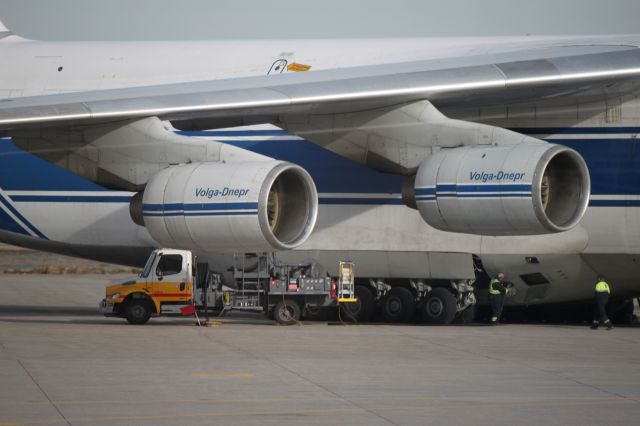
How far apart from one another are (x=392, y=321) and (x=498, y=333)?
2208 mm

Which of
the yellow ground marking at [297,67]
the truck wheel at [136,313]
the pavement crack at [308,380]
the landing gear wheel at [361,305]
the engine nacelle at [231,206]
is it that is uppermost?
the yellow ground marking at [297,67]

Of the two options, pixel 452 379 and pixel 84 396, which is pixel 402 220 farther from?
pixel 84 396

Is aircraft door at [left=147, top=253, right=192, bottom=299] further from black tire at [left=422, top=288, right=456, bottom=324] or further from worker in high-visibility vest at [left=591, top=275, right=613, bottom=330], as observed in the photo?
worker in high-visibility vest at [left=591, top=275, right=613, bottom=330]

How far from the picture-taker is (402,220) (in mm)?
16156

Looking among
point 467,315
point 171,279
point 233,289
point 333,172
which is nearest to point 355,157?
point 333,172

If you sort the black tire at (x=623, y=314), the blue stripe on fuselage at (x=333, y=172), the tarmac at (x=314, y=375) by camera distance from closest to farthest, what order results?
the tarmac at (x=314, y=375) → the blue stripe on fuselage at (x=333, y=172) → the black tire at (x=623, y=314)

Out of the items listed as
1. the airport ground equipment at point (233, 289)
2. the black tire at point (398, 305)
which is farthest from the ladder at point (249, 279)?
the black tire at point (398, 305)

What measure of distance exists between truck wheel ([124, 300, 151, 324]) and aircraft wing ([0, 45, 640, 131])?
11.8 feet

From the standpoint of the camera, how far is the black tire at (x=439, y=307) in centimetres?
1672

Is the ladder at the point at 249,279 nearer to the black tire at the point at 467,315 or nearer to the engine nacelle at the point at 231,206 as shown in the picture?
the engine nacelle at the point at 231,206

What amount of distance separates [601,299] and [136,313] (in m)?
6.77

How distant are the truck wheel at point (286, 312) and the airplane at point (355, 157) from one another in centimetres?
73

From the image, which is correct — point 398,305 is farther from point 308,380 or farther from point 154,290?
point 308,380

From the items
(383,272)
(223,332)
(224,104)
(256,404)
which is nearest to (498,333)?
(383,272)
